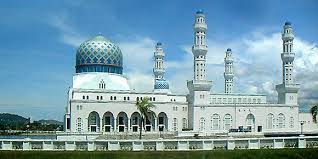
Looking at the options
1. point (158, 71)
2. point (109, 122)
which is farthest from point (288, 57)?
point (109, 122)

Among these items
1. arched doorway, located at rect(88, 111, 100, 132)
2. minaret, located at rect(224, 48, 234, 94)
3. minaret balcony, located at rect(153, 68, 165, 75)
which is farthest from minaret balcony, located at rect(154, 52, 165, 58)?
arched doorway, located at rect(88, 111, 100, 132)

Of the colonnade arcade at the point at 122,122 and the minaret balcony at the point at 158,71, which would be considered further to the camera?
the minaret balcony at the point at 158,71

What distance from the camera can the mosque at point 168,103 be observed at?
63250 millimetres

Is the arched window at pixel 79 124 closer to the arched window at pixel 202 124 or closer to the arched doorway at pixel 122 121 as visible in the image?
the arched doorway at pixel 122 121

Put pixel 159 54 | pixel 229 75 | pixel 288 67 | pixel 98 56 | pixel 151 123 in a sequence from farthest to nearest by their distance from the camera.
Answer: pixel 229 75
pixel 159 54
pixel 288 67
pixel 98 56
pixel 151 123

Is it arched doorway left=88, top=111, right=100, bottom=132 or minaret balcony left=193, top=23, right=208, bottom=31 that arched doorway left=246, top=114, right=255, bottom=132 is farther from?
arched doorway left=88, top=111, right=100, bottom=132

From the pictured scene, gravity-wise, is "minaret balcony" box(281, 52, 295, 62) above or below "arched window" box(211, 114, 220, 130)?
above

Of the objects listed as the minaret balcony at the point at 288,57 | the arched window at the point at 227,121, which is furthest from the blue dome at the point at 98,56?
the minaret balcony at the point at 288,57

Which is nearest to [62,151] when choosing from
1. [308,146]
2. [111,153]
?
[111,153]

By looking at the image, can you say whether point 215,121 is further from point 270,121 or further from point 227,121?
point 270,121

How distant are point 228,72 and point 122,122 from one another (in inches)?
1026

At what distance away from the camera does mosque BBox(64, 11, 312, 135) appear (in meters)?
63.2

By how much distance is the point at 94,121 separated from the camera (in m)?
63.1

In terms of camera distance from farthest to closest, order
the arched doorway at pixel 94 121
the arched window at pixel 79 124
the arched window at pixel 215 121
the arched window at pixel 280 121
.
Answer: the arched window at pixel 280 121
the arched window at pixel 215 121
the arched doorway at pixel 94 121
the arched window at pixel 79 124
